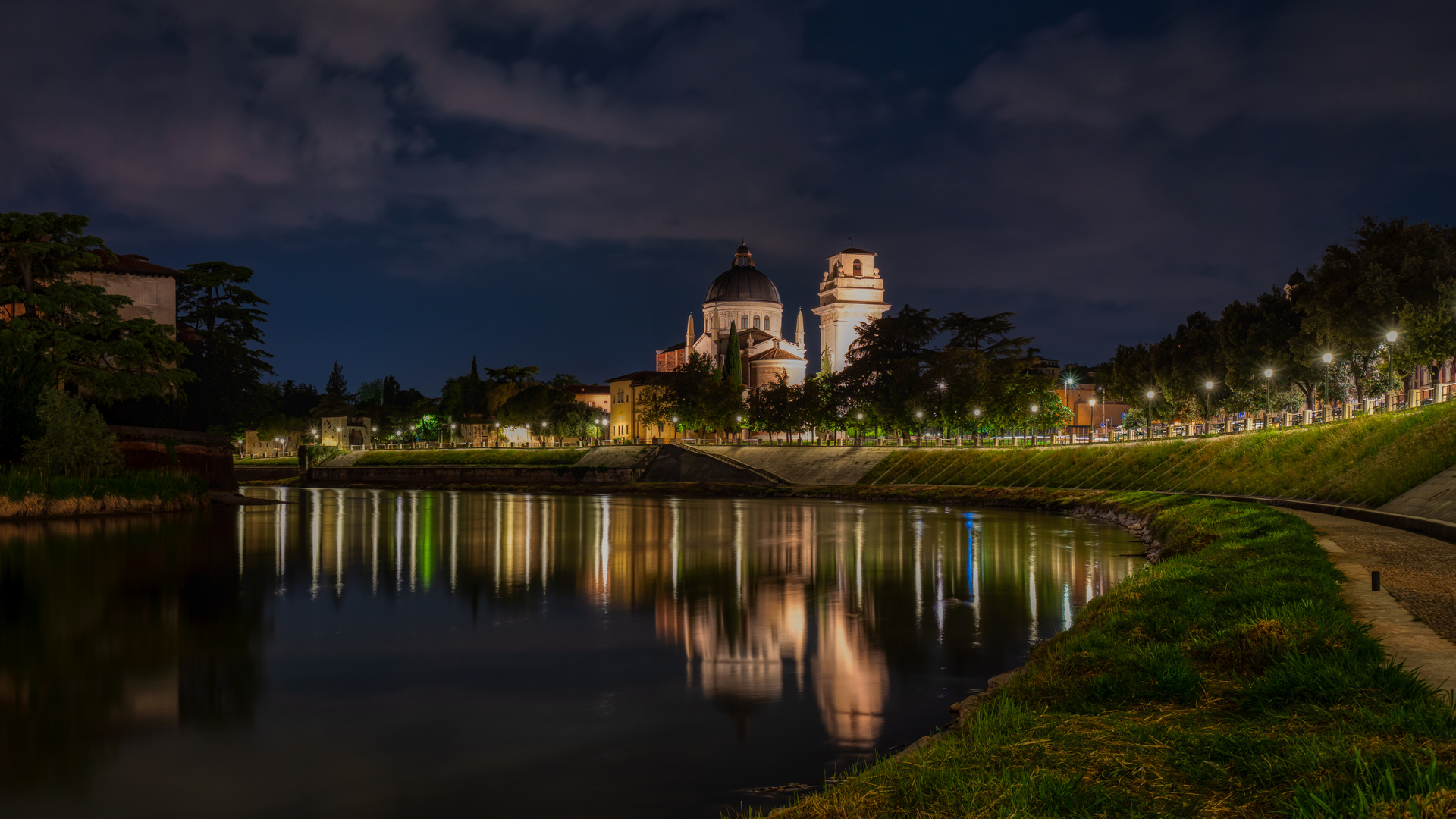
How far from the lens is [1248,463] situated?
4062 cm

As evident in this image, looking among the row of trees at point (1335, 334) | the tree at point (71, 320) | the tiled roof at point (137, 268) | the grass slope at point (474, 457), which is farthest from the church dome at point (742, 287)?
the tree at point (71, 320)

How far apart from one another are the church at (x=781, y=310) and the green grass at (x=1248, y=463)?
236ft

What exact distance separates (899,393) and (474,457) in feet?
146

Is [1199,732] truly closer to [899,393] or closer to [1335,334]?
[1335,334]

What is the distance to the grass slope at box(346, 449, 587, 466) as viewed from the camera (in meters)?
99.8

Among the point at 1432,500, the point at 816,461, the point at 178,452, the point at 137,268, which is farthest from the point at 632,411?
the point at 1432,500

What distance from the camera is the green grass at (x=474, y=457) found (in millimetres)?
99812

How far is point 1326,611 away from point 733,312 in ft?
456

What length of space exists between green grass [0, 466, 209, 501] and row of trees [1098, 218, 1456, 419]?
4995 centimetres

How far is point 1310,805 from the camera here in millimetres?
4941

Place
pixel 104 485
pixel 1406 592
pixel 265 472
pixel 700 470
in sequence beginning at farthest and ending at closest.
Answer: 1. pixel 265 472
2. pixel 700 470
3. pixel 104 485
4. pixel 1406 592

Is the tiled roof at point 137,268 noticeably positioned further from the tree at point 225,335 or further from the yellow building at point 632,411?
the yellow building at point 632,411

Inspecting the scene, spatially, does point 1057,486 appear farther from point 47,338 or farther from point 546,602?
point 47,338

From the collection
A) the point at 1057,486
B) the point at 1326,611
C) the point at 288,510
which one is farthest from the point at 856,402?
the point at 1326,611
